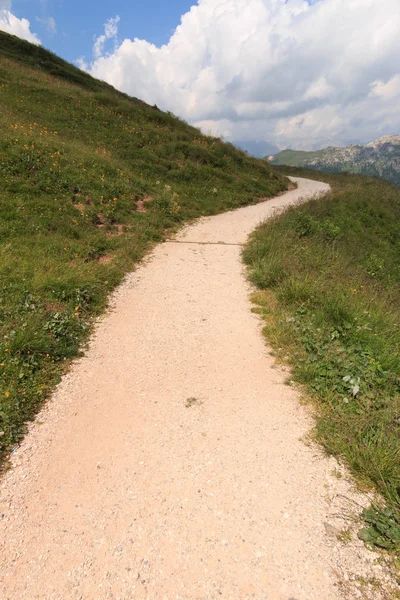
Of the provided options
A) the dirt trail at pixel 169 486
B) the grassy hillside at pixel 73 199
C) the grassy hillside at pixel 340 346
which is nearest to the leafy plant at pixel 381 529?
the grassy hillside at pixel 340 346

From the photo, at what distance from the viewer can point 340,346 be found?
16.0 feet

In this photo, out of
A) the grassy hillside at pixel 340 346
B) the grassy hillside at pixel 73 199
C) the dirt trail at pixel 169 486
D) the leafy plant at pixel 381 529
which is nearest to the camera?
the dirt trail at pixel 169 486

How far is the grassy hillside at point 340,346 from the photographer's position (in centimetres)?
320

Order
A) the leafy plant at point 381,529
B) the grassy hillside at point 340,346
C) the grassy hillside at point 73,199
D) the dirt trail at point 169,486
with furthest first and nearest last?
the grassy hillside at point 73,199 < the grassy hillside at point 340,346 < the leafy plant at point 381,529 < the dirt trail at point 169,486

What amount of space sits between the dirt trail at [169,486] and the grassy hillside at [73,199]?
0.70 m

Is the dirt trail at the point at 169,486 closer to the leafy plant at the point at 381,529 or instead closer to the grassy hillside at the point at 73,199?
the leafy plant at the point at 381,529

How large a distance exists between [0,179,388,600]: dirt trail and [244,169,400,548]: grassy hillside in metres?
0.38

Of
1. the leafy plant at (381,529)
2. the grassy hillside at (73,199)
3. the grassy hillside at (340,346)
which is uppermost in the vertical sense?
the grassy hillside at (73,199)

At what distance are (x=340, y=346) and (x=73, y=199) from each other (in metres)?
10.4

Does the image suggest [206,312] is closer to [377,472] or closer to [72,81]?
[377,472]

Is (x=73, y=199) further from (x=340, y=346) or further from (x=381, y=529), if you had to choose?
(x=381, y=529)

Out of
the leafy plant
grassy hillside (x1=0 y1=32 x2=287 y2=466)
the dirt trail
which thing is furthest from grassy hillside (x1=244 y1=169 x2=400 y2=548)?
grassy hillside (x1=0 y1=32 x2=287 y2=466)

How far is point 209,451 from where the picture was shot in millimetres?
3447

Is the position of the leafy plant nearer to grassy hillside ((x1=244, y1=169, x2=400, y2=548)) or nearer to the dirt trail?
grassy hillside ((x1=244, y1=169, x2=400, y2=548))
